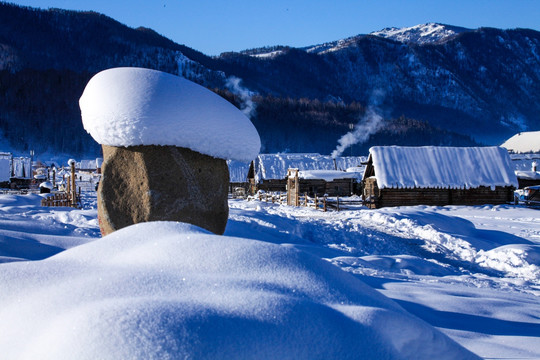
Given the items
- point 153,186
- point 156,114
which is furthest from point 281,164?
point 156,114

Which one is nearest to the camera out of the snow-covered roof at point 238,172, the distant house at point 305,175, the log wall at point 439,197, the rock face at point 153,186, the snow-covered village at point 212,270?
the snow-covered village at point 212,270

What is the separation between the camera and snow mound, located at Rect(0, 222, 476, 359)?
199 cm

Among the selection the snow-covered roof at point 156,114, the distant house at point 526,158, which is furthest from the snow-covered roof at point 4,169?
the distant house at point 526,158

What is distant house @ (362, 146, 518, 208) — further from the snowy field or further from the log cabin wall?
the snowy field

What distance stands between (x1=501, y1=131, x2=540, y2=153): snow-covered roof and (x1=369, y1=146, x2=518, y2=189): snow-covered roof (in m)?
47.7

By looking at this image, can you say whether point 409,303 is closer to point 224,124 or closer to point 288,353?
point 288,353

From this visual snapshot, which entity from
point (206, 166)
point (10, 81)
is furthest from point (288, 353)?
point (10, 81)

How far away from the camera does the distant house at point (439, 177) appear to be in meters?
28.3

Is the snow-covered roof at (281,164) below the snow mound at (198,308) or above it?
above

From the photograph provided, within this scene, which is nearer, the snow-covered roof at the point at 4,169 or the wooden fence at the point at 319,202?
the wooden fence at the point at 319,202

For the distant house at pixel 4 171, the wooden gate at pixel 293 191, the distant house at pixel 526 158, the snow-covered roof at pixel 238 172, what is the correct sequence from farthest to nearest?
the distant house at pixel 4 171 < the snow-covered roof at pixel 238 172 < the distant house at pixel 526 158 < the wooden gate at pixel 293 191

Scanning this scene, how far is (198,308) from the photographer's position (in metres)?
2.20

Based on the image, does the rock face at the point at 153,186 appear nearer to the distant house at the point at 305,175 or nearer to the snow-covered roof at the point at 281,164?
the distant house at the point at 305,175

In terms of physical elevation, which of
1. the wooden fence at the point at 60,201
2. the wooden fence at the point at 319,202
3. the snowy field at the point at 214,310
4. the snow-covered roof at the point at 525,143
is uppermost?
the snow-covered roof at the point at 525,143
